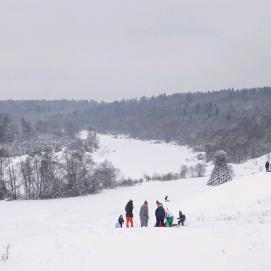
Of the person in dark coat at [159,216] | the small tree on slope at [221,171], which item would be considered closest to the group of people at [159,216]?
the person in dark coat at [159,216]

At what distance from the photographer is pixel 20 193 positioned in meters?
69.9

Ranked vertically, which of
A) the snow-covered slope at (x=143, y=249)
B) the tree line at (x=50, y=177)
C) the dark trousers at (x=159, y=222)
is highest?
the snow-covered slope at (x=143, y=249)

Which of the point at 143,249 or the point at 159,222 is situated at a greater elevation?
the point at 143,249

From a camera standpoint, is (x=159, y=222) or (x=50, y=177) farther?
(x=50, y=177)

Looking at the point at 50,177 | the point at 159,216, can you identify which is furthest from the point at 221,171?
the point at 50,177

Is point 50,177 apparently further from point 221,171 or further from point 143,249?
point 143,249

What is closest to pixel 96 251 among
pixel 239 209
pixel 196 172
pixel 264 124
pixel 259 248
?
pixel 259 248

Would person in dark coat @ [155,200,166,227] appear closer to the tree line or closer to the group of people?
the group of people

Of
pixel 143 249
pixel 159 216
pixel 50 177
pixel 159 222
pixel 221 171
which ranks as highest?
pixel 143 249

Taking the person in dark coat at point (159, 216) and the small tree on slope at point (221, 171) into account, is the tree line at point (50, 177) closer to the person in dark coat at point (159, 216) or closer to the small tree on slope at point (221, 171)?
the small tree on slope at point (221, 171)

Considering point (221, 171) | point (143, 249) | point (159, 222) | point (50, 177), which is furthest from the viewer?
point (50, 177)

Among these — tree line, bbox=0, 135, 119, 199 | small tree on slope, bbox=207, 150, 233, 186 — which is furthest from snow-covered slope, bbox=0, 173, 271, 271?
tree line, bbox=0, 135, 119, 199

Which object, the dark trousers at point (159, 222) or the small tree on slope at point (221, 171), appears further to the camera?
the small tree on slope at point (221, 171)

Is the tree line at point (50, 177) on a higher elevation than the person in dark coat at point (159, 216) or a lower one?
lower
